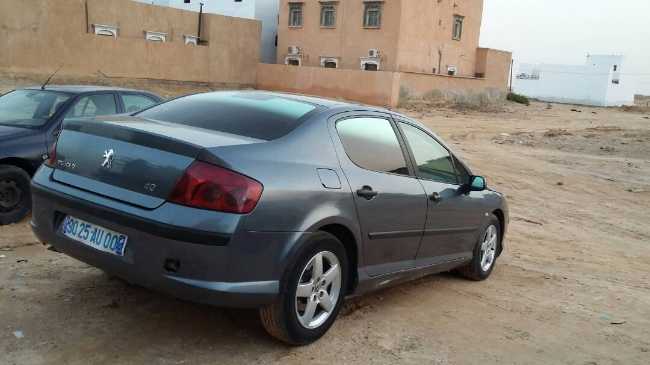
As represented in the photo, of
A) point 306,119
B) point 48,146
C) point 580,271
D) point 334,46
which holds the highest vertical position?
point 334,46

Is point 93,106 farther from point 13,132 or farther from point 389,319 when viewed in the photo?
point 389,319

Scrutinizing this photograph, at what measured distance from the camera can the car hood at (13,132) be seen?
6.39 meters

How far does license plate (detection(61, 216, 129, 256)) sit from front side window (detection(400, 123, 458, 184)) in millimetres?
2360

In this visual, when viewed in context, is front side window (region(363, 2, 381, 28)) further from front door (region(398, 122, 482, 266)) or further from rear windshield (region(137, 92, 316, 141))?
rear windshield (region(137, 92, 316, 141))

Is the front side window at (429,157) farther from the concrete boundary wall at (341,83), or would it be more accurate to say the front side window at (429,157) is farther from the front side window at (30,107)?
the concrete boundary wall at (341,83)

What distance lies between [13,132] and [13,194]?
2.09ft

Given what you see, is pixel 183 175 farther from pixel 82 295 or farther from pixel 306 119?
pixel 82 295

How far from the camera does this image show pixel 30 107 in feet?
23.1

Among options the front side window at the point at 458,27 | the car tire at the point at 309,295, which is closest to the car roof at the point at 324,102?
the car tire at the point at 309,295

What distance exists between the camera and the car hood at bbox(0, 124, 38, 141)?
6.39 metres

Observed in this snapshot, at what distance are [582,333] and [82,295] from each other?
3.70 metres

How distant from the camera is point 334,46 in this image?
141 ft

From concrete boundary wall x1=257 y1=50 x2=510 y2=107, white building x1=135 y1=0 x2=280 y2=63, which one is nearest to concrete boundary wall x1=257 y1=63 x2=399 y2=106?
concrete boundary wall x1=257 y1=50 x2=510 y2=107

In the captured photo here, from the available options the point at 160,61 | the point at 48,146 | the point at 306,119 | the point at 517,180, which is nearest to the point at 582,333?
the point at 306,119
